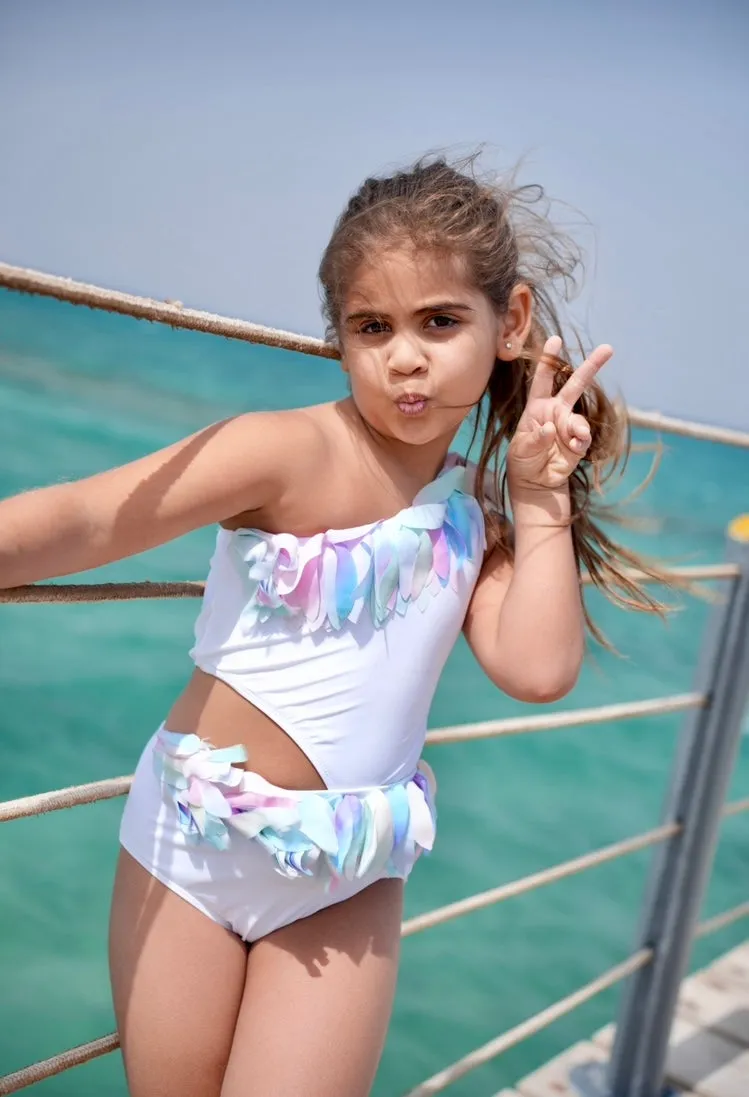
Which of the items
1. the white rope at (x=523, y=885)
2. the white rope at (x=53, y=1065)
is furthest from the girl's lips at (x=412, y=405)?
the white rope at (x=53, y=1065)

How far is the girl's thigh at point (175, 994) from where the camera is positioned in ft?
3.93

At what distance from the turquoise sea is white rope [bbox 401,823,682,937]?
369 millimetres

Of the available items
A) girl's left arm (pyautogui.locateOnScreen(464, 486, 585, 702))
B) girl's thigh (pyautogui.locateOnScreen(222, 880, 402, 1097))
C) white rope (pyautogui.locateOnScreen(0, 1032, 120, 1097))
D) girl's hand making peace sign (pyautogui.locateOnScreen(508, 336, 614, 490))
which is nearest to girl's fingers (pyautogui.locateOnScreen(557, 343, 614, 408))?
girl's hand making peace sign (pyautogui.locateOnScreen(508, 336, 614, 490))

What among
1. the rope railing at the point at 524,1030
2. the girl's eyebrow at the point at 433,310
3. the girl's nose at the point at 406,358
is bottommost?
the rope railing at the point at 524,1030

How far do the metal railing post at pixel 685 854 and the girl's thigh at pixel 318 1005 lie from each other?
3.80ft

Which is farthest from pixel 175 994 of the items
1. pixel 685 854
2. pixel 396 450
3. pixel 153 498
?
pixel 685 854

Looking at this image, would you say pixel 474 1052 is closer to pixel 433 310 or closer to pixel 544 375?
pixel 544 375

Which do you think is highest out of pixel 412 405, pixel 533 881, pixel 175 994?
pixel 412 405

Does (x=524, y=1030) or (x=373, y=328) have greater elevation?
(x=373, y=328)

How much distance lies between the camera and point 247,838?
1213 mm

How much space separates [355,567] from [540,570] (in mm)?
255

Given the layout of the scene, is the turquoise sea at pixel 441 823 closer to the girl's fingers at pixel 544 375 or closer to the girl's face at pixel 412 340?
the girl's fingers at pixel 544 375

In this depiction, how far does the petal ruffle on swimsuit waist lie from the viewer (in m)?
1.19

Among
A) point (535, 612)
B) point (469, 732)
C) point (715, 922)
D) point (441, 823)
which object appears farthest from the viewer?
point (441, 823)
